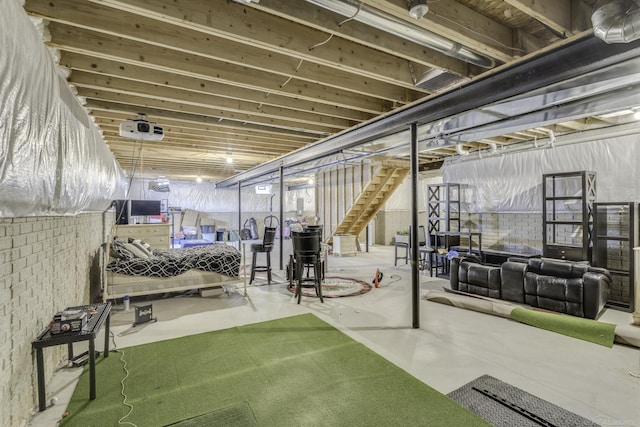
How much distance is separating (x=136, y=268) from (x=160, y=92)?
2.32 m

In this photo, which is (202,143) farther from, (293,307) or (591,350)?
(591,350)

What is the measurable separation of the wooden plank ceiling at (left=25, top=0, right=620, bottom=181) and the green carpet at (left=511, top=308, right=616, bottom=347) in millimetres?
2598

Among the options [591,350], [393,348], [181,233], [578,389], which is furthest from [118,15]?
[181,233]

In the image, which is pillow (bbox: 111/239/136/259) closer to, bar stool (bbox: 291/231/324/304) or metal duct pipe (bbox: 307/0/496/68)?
bar stool (bbox: 291/231/324/304)

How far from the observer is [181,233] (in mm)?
10914

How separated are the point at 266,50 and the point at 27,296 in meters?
2.42

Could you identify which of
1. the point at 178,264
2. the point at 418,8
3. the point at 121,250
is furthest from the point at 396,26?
the point at 121,250

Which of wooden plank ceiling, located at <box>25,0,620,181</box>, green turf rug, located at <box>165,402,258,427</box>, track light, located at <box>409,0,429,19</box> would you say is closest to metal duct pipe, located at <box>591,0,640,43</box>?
wooden plank ceiling, located at <box>25,0,620,181</box>

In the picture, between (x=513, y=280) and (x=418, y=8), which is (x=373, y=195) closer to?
(x=513, y=280)

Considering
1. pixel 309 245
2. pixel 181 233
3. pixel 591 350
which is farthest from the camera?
pixel 181 233

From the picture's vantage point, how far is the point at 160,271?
4.20 metres

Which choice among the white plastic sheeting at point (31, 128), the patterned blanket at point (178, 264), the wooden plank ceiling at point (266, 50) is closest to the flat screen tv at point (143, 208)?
the patterned blanket at point (178, 264)

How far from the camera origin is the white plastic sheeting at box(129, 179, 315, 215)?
10.9 m

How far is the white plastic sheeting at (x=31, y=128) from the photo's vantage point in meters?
1.16
